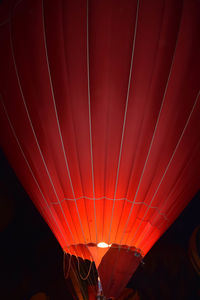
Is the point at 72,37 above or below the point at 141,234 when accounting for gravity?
above

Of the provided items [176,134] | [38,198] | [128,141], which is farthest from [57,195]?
[176,134]

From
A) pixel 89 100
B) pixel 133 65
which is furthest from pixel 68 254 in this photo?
pixel 133 65

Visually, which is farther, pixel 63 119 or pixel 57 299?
pixel 57 299

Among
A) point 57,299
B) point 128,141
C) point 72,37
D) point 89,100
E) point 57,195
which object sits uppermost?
point 72,37

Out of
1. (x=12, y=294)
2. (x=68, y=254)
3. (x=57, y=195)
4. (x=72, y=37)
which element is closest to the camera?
(x=72, y=37)

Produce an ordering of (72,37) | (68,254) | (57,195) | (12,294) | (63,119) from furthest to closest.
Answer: (12,294)
(68,254)
(57,195)
(63,119)
(72,37)

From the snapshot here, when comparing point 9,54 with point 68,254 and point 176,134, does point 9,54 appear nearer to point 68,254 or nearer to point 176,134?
point 176,134
